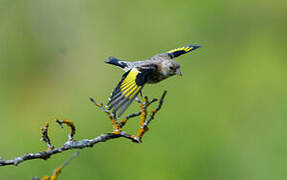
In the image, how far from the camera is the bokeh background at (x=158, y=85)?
1045 centimetres

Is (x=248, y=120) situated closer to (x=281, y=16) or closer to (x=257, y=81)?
(x=257, y=81)

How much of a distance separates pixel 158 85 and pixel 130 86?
248 inches

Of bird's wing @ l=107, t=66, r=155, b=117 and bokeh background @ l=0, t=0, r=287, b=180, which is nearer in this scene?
bird's wing @ l=107, t=66, r=155, b=117

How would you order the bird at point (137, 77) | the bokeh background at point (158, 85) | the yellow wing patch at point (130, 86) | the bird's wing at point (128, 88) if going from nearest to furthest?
the bird's wing at point (128, 88), the bird at point (137, 77), the yellow wing patch at point (130, 86), the bokeh background at point (158, 85)

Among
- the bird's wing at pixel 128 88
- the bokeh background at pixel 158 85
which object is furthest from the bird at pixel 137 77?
the bokeh background at pixel 158 85

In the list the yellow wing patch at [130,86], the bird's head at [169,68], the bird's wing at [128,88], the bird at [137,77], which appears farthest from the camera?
the bird's head at [169,68]

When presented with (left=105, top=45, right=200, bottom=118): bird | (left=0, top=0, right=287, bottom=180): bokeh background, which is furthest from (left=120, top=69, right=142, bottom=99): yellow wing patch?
(left=0, top=0, right=287, bottom=180): bokeh background

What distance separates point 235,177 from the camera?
413 inches

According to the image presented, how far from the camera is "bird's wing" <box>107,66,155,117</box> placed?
504 centimetres

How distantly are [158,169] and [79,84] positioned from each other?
14.9ft

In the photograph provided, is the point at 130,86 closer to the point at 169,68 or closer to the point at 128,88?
the point at 128,88

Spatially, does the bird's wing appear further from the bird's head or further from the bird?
the bird's head

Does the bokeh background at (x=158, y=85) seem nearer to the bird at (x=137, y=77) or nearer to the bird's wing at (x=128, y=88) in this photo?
the bird at (x=137, y=77)

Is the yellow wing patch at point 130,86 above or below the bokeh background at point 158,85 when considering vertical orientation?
above
